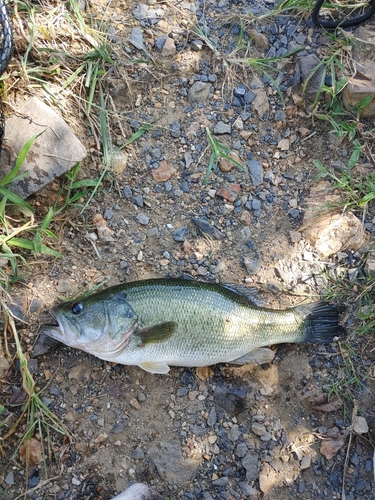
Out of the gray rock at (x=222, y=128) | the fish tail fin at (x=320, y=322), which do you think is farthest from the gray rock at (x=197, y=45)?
the fish tail fin at (x=320, y=322)

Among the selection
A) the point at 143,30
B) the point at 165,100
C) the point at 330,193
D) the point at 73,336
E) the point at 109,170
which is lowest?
the point at 73,336

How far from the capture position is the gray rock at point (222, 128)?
479 cm

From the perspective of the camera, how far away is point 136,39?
4.82 meters

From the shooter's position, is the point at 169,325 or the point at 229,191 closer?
the point at 169,325

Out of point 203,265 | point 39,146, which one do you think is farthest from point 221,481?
point 39,146

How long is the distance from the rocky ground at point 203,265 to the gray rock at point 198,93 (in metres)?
0.01

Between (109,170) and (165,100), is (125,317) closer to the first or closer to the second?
(109,170)

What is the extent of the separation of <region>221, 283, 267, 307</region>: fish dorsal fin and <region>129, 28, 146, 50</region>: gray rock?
7.68 ft

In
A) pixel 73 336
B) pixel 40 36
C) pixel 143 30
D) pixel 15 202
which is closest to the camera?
pixel 73 336

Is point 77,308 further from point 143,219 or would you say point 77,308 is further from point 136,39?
point 136,39

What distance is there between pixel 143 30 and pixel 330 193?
7.56 ft

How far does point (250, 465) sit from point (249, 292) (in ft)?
4.45

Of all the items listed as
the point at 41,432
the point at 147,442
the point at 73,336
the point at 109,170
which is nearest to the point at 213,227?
the point at 109,170

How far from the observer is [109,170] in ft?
15.0
